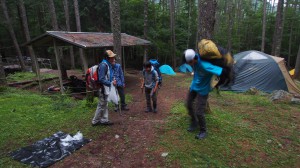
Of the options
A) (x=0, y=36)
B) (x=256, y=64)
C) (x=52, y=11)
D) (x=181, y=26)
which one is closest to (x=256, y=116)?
(x=256, y=64)

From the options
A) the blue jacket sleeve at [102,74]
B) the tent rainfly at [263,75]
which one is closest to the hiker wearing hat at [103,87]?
the blue jacket sleeve at [102,74]

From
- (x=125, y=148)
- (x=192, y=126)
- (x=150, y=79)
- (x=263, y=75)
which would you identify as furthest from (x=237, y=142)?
(x=263, y=75)

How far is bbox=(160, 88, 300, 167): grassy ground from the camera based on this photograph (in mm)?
3578

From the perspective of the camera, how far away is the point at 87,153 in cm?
381

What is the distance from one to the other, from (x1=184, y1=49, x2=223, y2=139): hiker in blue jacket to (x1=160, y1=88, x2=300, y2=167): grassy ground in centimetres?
39

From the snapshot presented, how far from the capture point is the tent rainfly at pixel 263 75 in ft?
34.0

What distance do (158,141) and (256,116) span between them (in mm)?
3352

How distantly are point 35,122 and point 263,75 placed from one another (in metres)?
10.1

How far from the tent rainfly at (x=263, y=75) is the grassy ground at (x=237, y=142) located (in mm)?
4839

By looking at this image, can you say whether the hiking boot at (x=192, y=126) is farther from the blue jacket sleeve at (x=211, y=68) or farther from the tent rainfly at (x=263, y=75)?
the tent rainfly at (x=263, y=75)

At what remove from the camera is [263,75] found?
10.6 meters

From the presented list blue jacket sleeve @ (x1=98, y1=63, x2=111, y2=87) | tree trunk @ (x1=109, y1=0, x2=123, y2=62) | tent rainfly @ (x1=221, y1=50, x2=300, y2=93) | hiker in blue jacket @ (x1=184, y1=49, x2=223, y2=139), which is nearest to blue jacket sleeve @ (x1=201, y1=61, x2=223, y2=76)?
hiker in blue jacket @ (x1=184, y1=49, x2=223, y2=139)

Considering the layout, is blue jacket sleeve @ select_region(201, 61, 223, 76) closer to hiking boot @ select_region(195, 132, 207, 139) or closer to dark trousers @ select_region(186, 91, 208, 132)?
dark trousers @ select_region(186, 91, 208, 132)

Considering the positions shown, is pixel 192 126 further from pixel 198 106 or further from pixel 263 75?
pixel 263 75
